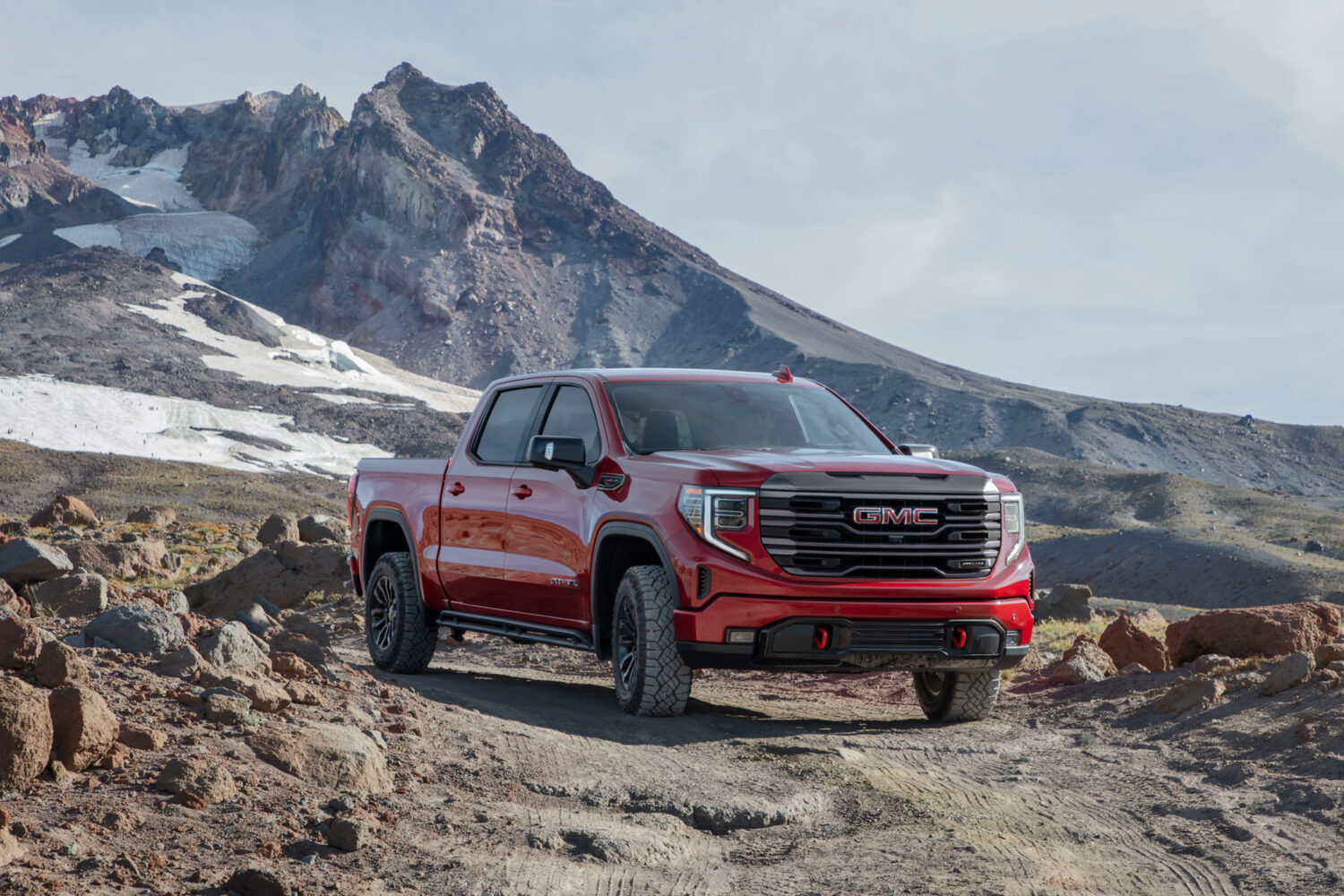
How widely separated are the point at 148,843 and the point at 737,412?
15.1ft

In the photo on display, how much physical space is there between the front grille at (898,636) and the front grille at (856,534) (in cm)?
26

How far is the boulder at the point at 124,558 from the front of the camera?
66.6 ft

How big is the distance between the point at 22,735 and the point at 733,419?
4576mm

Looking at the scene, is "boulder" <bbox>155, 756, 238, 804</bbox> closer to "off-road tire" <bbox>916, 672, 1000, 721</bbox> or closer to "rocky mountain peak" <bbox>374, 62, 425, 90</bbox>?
"off-road tire" <bbox>916, 672, 1000, 721</bbox>

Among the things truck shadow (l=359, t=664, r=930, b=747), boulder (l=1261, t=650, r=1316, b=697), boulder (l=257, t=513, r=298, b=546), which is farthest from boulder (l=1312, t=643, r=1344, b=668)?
boulder (l=257, t=513, r=298, b=546)

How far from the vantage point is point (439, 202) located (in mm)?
143250

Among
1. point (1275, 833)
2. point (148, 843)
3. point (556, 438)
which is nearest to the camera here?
point (148, 843)

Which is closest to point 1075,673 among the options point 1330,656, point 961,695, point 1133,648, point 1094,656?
point 1094,656

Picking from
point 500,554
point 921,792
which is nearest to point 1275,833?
point 921,792

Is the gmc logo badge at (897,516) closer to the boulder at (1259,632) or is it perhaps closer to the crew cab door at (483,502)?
the crew cab door at (483,502)

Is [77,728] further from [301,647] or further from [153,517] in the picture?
[153,517]

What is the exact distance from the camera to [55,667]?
→ 5484 mm

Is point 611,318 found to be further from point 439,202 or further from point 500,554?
point 500,554

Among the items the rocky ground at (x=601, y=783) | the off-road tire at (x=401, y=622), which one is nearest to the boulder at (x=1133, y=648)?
the rocky ground at (x=601, y=783)
